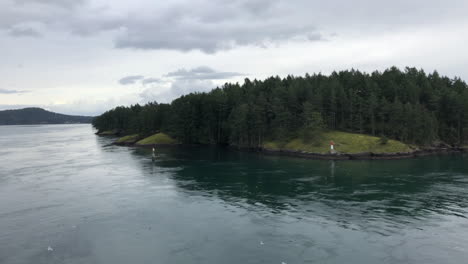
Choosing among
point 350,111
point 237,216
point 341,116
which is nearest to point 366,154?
point 350,111

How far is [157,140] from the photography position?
6713 inches

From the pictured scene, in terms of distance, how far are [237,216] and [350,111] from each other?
330 ft

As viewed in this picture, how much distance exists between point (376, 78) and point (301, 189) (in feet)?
370

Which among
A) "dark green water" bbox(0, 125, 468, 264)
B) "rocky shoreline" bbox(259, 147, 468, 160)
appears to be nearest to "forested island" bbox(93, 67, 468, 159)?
"rocky shoreline" bbox(259, 147, 468, 160)

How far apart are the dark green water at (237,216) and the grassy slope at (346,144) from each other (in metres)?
27.3

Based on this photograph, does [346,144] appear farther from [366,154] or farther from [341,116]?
[341,116]

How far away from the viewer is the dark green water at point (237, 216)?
110ft

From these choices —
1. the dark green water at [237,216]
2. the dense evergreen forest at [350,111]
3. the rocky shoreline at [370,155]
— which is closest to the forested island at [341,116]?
the dense evergreen forest at [350,111]

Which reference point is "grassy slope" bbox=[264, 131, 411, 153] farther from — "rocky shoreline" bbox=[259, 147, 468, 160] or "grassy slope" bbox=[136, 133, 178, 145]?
"grassy slope" bbox=[136, 133, 178, 145]

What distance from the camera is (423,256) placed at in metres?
32.3

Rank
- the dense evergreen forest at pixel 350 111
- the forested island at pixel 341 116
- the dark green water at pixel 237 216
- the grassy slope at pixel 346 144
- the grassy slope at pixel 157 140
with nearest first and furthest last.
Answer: the dark green water at pixel 237 216, the grassy slope at pixel 346 144, the forested island at pixel 341 116, the dense evergreen forest at pixel 350 111, the grassy slope at pixel 157 140

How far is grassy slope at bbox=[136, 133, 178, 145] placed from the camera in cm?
16766

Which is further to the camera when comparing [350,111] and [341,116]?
[341,116]

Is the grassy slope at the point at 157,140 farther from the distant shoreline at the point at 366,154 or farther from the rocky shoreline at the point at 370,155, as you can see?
the rocky shoreline at the point at 370,155
